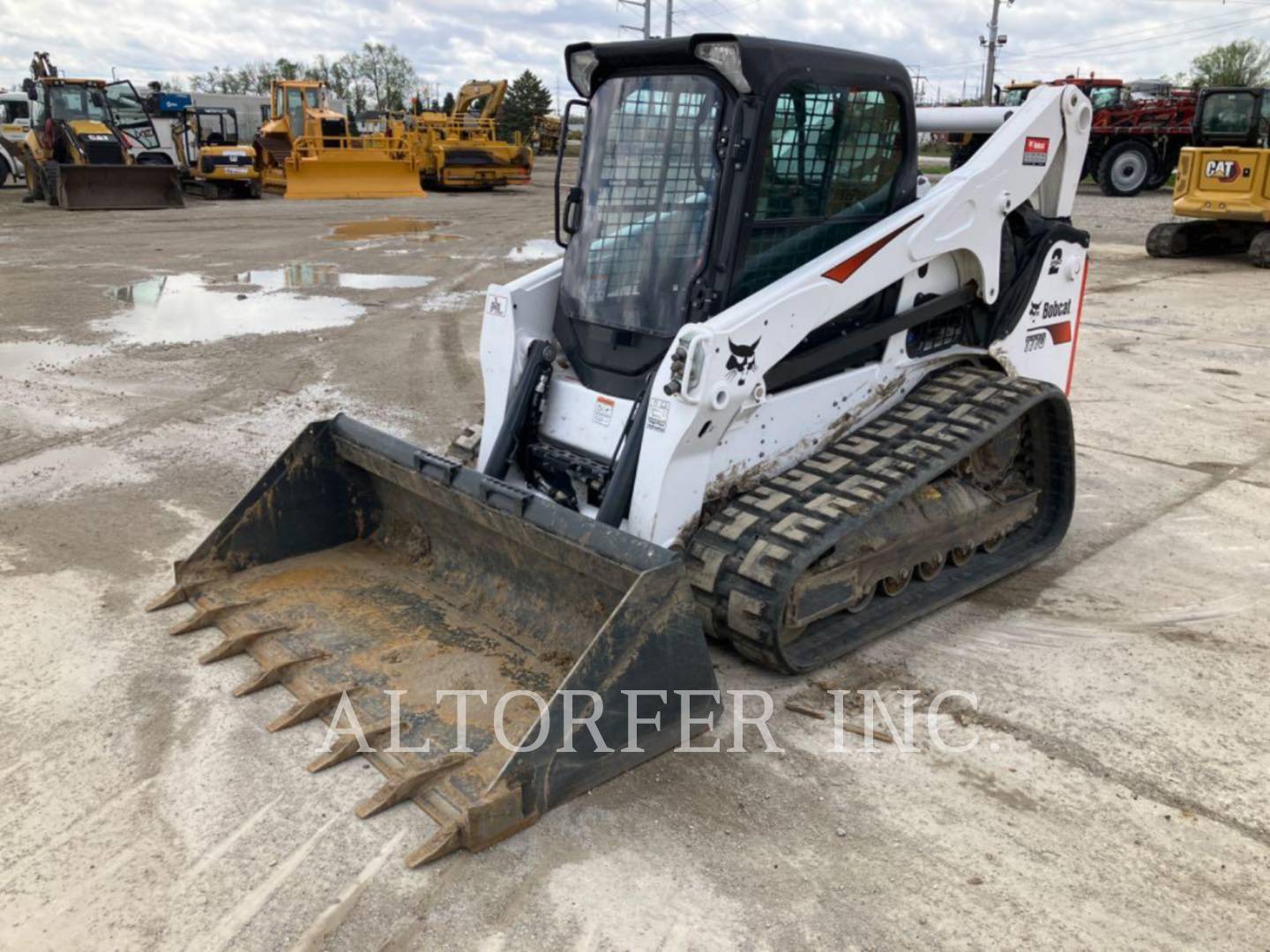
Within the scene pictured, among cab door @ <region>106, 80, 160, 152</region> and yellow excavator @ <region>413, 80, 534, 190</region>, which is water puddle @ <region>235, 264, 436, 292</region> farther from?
yellow excavator @ <region>413, 80, 534, 190</region>

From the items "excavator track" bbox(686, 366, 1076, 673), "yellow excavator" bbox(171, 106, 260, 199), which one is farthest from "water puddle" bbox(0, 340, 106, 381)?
"yellow excavator" bbox(171, 106, 260, 199)

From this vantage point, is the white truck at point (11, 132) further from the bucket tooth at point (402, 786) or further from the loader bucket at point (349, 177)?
the bucket tooth at point (402, 786)

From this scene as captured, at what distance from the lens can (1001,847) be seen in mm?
3021

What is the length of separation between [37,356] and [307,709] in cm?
656

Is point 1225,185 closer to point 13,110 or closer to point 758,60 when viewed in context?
point 758,60

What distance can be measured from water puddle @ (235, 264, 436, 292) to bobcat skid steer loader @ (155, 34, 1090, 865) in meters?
8.09

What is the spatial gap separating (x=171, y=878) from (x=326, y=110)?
24717 mm

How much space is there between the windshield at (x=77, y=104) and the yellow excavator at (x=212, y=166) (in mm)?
2501

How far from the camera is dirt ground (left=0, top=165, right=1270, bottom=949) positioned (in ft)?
8.96

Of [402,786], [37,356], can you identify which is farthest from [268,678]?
[37,356]

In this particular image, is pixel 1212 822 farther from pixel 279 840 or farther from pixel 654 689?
pixel 279 840

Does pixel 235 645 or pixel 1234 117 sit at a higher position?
pixel 1234 117

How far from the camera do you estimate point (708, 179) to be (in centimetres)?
402

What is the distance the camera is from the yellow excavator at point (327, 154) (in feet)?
76.3
